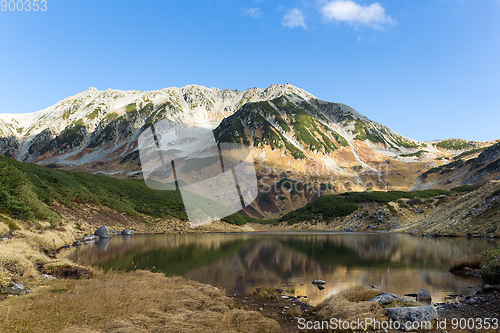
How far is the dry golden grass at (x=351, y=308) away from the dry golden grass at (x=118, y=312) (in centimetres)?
284

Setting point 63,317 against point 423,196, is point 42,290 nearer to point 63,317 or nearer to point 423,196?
point 63,317

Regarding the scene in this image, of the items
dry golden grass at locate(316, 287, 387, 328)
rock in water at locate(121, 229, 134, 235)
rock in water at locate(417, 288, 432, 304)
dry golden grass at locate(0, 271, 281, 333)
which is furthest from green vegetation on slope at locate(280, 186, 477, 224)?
dry golden grass at locate(0, 271, 281, 333)

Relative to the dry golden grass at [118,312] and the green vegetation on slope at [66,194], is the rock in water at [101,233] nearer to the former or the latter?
the green vegetation on slope at [66,194]

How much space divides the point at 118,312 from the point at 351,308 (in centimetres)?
936

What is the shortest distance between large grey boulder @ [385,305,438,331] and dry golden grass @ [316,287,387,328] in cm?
40

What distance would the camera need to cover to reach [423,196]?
109 m

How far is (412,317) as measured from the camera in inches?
428

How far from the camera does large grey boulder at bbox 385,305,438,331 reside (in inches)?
419

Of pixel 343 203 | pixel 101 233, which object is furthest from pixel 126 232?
pixel 343 203

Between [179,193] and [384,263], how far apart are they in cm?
9768

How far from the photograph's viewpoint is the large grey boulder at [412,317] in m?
10.6

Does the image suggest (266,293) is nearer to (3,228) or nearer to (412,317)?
(412,317)

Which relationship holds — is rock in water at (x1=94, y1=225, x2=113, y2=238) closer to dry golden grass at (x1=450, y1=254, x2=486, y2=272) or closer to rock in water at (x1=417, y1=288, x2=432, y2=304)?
rock in water at (x1=417, y1=288, x2=432, y2=304)

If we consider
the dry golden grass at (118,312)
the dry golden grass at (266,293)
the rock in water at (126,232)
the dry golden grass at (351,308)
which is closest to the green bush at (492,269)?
the dry golden grass at (351,308)
